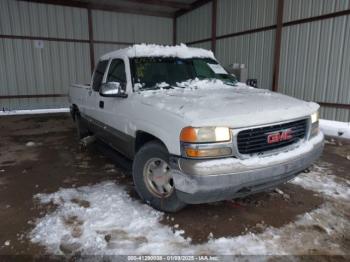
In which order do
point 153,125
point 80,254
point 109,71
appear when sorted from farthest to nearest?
point 109,71 < point 153,125 < point 80,254

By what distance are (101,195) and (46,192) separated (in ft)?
2.66

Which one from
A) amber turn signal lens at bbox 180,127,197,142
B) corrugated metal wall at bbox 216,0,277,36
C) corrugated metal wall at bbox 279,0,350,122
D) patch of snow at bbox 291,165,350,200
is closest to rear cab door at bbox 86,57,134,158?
amber turn signal lens at bbox 180,127,197,142

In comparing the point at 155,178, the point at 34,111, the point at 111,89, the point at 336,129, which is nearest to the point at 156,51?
the point at 111,89

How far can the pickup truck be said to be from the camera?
2408 millimetres

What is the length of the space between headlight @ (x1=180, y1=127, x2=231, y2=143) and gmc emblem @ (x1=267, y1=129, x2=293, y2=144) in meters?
0.50

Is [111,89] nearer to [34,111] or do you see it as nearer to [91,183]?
[91,183]

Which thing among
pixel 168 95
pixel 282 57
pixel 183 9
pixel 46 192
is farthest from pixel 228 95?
pixel 183 9

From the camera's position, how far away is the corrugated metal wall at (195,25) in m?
12.6

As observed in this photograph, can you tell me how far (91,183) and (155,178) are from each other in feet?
4.69

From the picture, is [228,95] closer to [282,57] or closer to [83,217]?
[83,217]

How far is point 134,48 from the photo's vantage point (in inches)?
156

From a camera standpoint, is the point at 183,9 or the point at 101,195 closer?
the point at 101,195

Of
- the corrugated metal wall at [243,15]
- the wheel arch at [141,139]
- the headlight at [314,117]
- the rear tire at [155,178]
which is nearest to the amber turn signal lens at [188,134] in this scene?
the rear tire at [155,178]

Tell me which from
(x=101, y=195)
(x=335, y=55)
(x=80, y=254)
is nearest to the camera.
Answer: (x=80, y=254)
